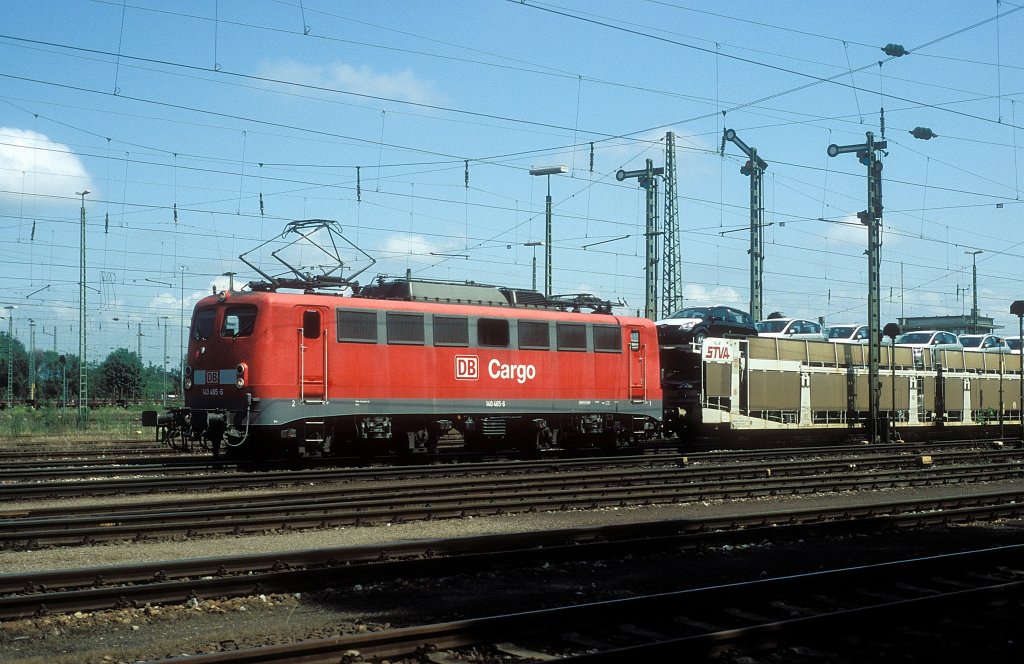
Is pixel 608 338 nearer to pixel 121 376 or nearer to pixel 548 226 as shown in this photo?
pixel 548 226

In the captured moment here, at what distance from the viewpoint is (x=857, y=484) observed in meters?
19.3

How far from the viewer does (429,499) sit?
15805 mm

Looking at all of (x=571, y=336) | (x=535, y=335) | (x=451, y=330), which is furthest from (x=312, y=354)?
(x=571, y=336)

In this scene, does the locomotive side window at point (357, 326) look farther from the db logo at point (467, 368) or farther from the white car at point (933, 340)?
the white car at point (933, 340)

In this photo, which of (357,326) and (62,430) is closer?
(357,326)

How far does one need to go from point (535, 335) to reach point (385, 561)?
534 inches

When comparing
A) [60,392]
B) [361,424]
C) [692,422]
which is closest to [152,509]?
[361,424]

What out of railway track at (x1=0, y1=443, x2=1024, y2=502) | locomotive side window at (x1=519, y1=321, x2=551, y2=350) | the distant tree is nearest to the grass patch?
railway track at (x1=0, y1=443, x2=1024, y2=502)

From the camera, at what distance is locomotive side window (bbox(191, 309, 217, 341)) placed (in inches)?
830

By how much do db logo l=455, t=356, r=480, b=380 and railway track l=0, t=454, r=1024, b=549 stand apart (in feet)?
10.2

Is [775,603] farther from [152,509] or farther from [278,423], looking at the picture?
[278,423]

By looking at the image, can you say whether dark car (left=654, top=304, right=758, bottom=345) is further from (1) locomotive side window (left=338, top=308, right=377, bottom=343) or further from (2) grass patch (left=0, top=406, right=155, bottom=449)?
(2) grass patch (left=0, top=406, right=155, bottom=449)

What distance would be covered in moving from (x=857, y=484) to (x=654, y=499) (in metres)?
4.81

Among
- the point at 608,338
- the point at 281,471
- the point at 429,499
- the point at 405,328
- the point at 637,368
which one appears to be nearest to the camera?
the point at 429,499
